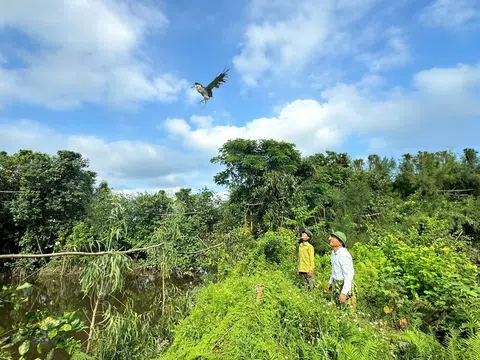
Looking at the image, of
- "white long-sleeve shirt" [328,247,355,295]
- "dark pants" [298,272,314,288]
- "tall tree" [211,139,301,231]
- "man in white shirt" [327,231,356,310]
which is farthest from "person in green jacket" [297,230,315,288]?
"tall tree" [211,139,301,231]

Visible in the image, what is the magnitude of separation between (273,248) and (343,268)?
4.03 metres

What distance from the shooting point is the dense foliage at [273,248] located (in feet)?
8.71

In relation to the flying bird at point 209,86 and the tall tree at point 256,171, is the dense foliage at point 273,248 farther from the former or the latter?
the flying bird at point 209,86

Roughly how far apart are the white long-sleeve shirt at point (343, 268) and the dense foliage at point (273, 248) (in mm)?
354

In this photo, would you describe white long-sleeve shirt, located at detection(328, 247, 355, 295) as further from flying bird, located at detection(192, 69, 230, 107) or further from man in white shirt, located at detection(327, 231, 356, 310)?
flying bird, located at detection(192, 69, 230, 107)

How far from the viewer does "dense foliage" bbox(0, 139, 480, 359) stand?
2654mm

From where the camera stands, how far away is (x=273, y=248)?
7.82 metres

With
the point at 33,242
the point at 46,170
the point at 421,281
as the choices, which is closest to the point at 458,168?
the point at 421,281

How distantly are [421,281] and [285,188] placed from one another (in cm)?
652

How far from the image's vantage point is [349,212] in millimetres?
10992

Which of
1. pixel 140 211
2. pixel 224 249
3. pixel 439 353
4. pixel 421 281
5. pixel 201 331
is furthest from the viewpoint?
pixel 140 211

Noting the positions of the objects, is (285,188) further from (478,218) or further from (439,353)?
(439,353)

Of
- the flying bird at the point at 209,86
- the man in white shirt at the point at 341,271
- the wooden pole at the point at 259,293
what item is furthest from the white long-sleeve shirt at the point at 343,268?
the flying bird at the point at 209,86

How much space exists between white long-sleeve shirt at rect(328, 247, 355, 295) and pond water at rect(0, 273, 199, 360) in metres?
4.08
